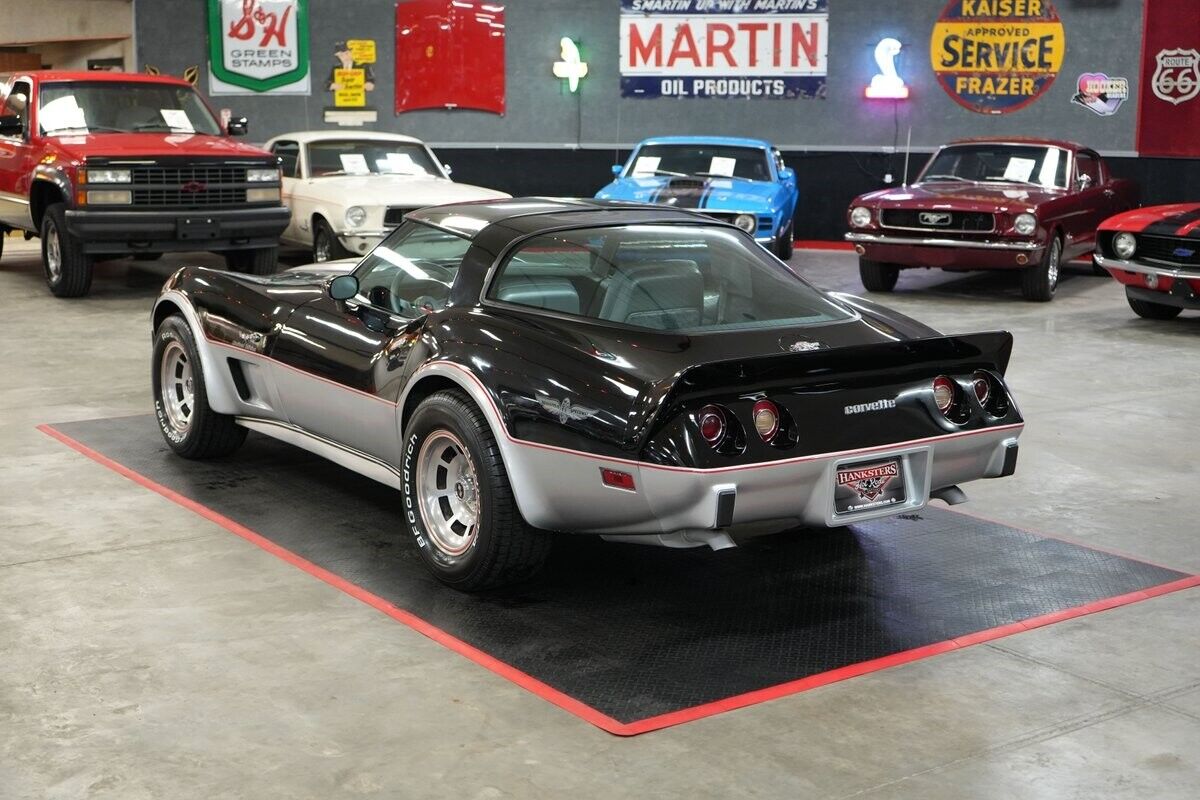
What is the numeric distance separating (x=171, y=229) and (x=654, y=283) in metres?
7.79

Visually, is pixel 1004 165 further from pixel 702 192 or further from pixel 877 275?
pixel 702 192

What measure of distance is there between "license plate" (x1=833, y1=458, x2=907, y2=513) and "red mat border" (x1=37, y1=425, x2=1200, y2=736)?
0.48m

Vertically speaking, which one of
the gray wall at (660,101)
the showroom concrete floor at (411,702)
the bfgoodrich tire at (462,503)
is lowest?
the showroom concrete floor at (411,702)

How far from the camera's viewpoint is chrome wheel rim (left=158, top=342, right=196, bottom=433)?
22.1ft

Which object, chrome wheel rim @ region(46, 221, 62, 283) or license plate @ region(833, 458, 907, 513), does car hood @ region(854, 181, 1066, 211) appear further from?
license plate @ region(833, 458, 907, 513)

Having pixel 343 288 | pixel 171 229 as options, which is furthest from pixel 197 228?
pixel 343 288

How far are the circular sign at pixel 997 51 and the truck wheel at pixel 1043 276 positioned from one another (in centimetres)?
497

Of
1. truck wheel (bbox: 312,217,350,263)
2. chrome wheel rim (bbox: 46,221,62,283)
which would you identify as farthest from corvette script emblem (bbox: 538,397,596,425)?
chrome wheel rim (bbox: 46,221,62,283)

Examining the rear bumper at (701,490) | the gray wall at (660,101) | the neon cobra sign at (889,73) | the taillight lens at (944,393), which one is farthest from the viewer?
the neon cobra sign at (889,73)

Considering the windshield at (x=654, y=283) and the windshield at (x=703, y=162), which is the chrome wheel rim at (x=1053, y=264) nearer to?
the windshield at (x=703, y=162)

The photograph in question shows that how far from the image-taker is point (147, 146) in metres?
12.0

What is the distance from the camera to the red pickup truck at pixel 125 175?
1174cm

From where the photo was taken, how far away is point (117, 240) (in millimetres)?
11805

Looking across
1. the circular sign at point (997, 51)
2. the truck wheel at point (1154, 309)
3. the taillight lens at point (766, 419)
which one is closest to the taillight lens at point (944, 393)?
the taillight lens at point (766, 419)
